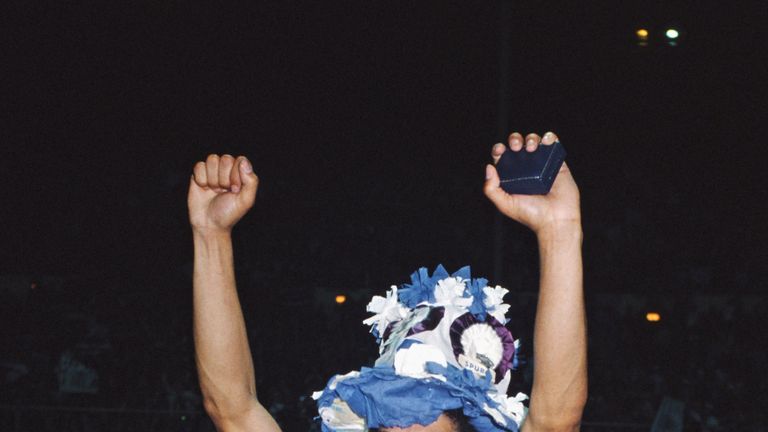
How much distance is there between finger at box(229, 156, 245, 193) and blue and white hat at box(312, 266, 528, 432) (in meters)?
0.36

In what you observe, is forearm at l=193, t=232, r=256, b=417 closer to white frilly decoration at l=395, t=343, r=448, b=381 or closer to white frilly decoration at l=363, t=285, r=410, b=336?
white frilly decoration at l=363, t=285, r=410, b=336

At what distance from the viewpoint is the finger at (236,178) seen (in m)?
1.71

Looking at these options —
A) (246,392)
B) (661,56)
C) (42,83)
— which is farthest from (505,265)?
(246,392)

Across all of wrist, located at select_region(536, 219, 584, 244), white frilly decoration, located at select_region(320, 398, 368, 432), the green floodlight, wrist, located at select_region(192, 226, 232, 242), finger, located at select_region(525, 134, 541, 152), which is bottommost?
white frilly decoration, located at select_region(320, 398, 368, 432)

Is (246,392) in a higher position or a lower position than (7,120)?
lower

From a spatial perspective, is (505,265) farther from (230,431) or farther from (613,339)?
(230,431)

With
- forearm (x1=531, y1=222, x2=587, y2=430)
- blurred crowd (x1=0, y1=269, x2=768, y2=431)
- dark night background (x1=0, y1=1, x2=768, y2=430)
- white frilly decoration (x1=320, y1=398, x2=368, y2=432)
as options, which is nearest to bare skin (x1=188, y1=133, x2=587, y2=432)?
forearm (x1=531, y1=222, x2=587, y2=430)

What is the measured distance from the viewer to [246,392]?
5.94 feet

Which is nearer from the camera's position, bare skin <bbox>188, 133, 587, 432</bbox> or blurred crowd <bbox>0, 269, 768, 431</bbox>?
bare skin <bbox>188, 133, 587, 432</bbox>

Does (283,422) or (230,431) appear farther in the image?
(283,422)

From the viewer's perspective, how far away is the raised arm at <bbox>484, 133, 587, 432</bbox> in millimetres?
1449

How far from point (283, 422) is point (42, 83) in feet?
11.7

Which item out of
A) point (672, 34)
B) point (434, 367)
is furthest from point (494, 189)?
point (672, 34)

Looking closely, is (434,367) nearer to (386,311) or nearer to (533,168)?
(386,311)
